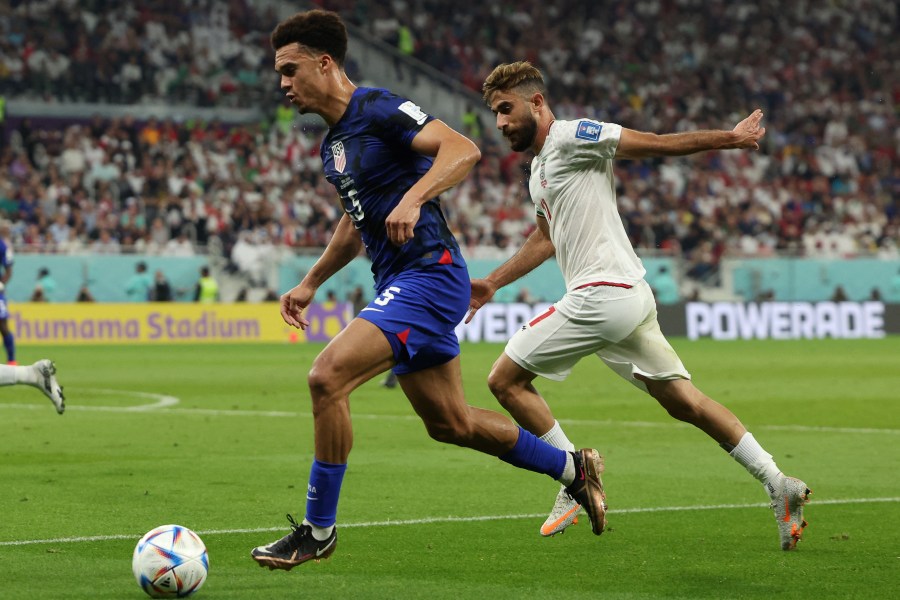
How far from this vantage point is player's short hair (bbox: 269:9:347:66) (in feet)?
20.6

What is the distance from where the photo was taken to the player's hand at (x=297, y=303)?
6883 millimetres

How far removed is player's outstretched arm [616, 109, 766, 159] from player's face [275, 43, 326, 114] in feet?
4.78

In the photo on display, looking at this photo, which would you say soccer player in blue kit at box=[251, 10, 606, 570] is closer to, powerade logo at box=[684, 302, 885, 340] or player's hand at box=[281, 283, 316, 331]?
player's hand at box=[281, 283, 316, 331]

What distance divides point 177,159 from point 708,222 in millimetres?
13328

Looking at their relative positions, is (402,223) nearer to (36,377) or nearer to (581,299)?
(581,299)

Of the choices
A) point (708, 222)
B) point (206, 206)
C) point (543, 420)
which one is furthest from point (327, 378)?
point (708, 222)

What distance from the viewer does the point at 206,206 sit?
104ft

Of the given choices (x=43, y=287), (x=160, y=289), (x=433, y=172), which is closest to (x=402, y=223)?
(x=433, y=172)

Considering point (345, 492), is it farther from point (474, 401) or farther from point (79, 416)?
point (474, 401)

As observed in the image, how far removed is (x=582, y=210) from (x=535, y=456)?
1347 millimetres

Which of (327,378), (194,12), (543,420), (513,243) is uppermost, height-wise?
(194,12)

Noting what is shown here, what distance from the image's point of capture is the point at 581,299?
23.9 feet

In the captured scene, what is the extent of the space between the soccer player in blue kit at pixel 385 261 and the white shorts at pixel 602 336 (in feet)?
2.84

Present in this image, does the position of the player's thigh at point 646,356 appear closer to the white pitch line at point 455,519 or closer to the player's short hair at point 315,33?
the white pitch line at point 455,519
